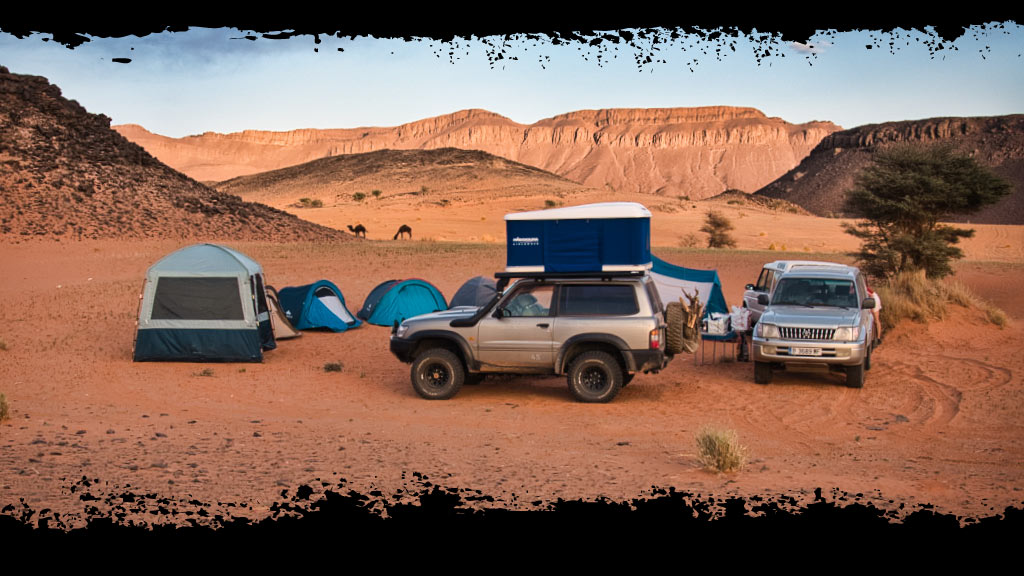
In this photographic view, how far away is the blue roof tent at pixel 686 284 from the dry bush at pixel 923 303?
3537 mm

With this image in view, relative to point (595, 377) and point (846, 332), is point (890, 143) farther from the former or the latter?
point (595, 377)

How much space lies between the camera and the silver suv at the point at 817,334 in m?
13.1

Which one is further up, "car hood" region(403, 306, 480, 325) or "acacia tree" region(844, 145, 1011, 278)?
"acacia tree" region(844, 145, 1011, 278)

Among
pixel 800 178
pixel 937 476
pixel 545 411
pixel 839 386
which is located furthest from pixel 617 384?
pixel 800 178

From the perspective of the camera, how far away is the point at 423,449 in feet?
29.3

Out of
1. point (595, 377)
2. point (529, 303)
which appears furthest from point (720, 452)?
point (529, 303)

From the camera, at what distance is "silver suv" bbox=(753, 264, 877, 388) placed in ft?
43.0

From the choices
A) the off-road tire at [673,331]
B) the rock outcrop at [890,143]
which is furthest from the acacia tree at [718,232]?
the rock outcrop at [890,143]

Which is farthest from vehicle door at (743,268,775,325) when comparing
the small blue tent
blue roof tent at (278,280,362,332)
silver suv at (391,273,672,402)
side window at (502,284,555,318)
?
blue roof tent at (278,280,362,332)

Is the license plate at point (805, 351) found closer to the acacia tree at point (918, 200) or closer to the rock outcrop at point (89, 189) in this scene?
the acacia tree at point (918, 200)

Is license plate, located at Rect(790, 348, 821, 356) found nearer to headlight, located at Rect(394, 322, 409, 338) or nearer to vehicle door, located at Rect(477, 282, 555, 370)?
A: vehicle door, located at Rect(477, 282, 555, 370)

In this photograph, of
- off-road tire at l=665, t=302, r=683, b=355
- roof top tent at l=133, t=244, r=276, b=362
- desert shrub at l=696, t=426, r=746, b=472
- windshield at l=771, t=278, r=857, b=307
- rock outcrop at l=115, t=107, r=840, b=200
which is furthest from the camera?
rock outcrop at l=115, t=107, r=840, b=200

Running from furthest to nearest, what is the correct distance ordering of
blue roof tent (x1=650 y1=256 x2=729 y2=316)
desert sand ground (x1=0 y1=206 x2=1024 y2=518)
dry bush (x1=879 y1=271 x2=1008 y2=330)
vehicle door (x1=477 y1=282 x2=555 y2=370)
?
blue roof tent (x1=650 y1=256 x2=729 y2=316)
dry bush (x1=879 y1=271 x2=1008 y2=330)
vehicle door (x1=477 y1=282 x2=555 y2=370)
desert sand ground (x1=0 y1=206 x2=1024 y2=518)

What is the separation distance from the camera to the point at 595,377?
484 inches
